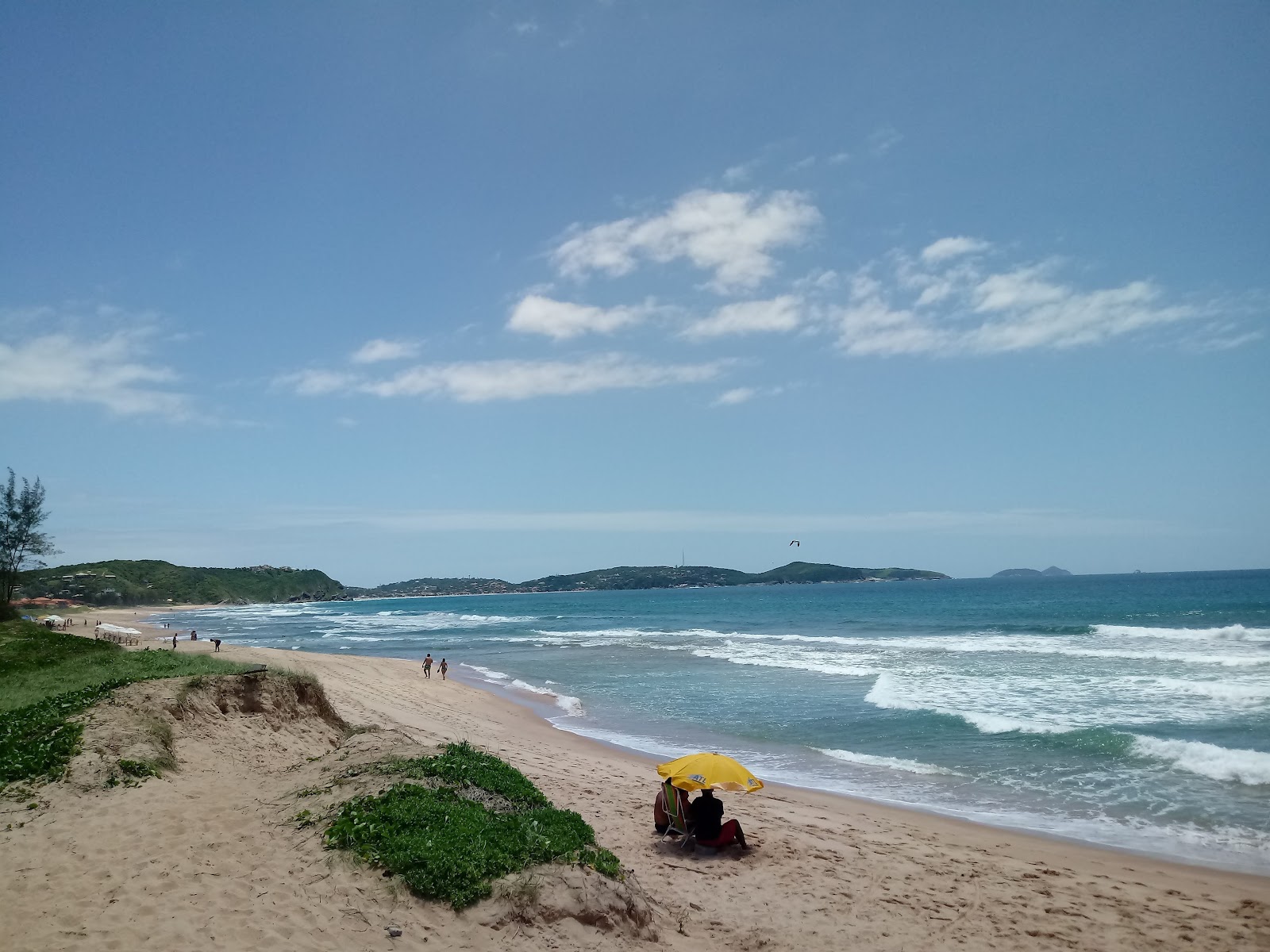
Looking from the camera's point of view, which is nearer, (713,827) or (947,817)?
(713,827)

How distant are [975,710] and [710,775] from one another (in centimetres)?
1424

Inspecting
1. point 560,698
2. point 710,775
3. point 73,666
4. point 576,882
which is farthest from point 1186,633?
point 73,666

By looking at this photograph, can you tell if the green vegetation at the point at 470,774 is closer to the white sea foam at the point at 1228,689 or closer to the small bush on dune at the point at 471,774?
the small bush on dune at the point at 471,774

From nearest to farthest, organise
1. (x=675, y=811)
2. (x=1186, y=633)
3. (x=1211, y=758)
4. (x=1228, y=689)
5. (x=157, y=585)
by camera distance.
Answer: (x=675, y=811)
(x=1211, y=758)
(x=1228, y=689)
(x=1186, y=633)
(x=157, y=585)

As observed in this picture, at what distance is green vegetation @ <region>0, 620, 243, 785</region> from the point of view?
29.9 ft

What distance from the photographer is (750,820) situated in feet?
37.8

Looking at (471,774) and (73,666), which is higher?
(73,666)

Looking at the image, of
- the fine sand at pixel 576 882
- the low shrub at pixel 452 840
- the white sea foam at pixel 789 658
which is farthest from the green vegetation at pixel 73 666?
the white sea foam at pixel 789 658

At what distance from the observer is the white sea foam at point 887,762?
50.4 ft

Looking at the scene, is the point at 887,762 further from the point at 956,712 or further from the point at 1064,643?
the point at 1064,643

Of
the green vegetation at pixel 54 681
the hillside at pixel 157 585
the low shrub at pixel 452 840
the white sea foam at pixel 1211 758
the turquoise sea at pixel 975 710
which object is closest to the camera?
the low shrub at pixel 452 840

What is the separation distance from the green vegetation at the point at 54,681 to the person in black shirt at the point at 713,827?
7.67 metres

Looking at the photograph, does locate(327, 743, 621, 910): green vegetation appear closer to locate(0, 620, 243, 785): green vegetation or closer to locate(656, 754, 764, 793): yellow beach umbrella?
locate(656, 754, 764, 793): yellow beach umbrella

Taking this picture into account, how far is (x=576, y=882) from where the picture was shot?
686 centimetres
